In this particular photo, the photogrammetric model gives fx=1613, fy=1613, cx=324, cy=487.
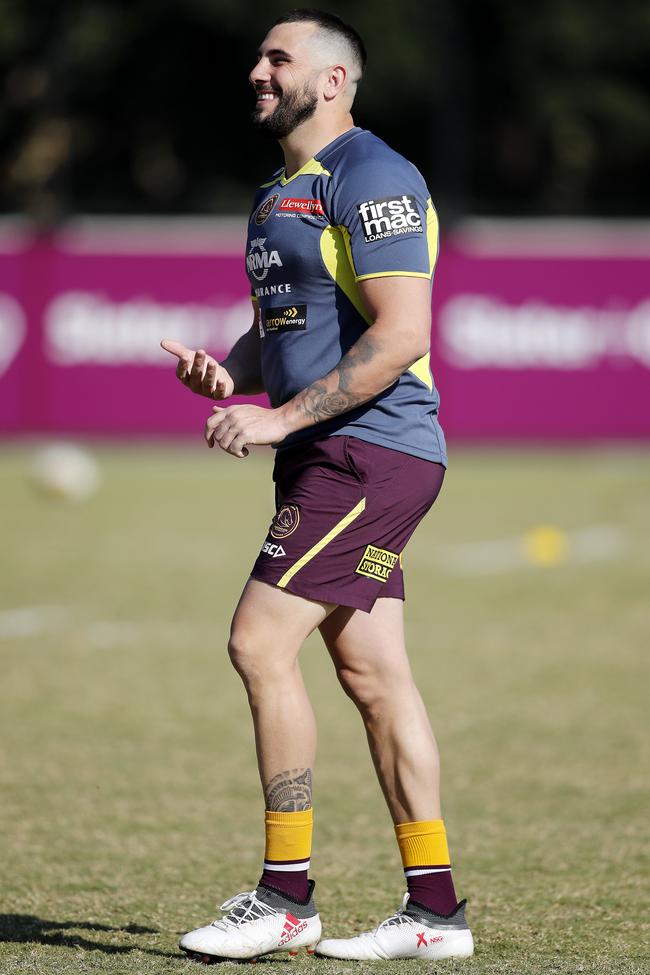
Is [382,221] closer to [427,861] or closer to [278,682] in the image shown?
[278,682]

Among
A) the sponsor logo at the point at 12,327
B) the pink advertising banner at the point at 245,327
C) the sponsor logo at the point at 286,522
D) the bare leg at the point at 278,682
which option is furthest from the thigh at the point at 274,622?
the sponsor logo at the point at 12,327

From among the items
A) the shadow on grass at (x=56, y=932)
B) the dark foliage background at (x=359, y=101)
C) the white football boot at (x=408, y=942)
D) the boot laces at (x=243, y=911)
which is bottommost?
the shadow on grass at (x=56, y=932)

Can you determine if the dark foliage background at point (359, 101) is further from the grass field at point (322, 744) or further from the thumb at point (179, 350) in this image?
the thumb at point (179, 350)

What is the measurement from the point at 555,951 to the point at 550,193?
40.2 meters

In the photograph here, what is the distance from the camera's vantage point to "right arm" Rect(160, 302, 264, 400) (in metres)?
4.33

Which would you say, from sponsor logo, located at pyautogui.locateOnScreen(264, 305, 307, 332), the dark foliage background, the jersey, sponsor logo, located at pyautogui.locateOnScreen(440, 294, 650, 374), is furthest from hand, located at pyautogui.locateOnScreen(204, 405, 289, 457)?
the dark foliage background

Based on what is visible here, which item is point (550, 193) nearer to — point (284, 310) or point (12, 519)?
point (12, 519)

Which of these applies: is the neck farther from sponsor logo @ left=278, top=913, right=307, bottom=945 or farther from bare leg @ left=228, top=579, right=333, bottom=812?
sponsor logo @ left=278, top=913, right=307, bottom=945

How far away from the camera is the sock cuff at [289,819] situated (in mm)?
4155

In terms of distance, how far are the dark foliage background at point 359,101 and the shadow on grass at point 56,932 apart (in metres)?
34.1

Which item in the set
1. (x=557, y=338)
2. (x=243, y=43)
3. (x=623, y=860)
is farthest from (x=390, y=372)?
(x=243, y=43)

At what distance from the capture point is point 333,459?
165 inches

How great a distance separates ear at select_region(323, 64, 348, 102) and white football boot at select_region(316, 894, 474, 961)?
2.16 metres

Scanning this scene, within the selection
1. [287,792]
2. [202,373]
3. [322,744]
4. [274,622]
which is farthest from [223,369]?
[322,744]
